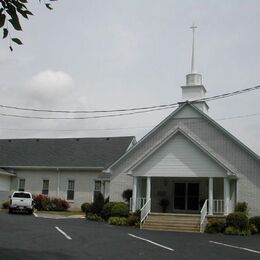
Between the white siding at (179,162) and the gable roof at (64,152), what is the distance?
12087mm

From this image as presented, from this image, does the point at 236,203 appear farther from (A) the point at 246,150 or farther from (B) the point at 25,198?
(B) the point at 25,198

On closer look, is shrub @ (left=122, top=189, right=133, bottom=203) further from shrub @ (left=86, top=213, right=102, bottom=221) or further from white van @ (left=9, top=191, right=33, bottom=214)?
white van @ (left=9, top=191, right=33, bottom=214)

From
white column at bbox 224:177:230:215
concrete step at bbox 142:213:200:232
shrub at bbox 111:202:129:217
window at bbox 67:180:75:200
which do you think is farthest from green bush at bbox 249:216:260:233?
window at bbox 67:180:75:200

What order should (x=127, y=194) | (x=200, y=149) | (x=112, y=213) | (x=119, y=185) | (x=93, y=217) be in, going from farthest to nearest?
(x=119, y=185) → (x=127, y=194) → (x=93, y=217) → (x=112, y=213) → (x=200, y=149)

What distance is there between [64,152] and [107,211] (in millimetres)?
16199

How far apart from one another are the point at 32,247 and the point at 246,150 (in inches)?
727

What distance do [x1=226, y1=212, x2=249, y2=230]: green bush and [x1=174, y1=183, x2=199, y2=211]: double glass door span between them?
5736 millimetres

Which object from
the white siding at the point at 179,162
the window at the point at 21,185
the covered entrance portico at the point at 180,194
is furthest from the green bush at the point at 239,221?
the window at the point at 21,185

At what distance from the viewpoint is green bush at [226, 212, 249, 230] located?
26828 millimetres

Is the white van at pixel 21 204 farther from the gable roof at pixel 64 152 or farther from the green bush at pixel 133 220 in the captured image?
the green bush at pixel 133 220

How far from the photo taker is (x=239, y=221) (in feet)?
88.0

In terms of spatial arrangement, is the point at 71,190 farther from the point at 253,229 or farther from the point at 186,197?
the point at 253,229

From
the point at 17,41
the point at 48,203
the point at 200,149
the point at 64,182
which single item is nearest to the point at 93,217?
the point at 200,149

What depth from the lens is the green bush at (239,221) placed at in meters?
26.8
